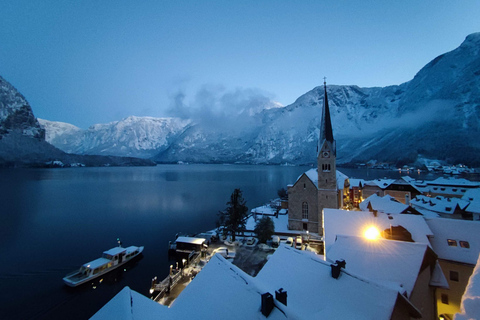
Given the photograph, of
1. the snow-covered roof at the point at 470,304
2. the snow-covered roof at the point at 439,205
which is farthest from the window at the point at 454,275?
the snow-covered roof at the point at 439,205

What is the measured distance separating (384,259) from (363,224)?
783 cm

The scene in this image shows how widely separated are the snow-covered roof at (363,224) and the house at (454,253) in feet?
2.82

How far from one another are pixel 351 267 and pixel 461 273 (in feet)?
30.0

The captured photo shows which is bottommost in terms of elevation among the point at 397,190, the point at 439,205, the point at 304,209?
Answer: the point at 439,205

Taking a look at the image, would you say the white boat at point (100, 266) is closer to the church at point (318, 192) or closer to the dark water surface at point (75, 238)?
the dark water surface at point (75, 238)

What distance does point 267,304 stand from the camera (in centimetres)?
669

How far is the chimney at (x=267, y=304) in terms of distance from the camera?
Result: 21.9 feet

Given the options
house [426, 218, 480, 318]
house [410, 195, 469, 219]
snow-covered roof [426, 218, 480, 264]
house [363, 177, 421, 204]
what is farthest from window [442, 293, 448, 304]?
house [363, 177, 421, 204]

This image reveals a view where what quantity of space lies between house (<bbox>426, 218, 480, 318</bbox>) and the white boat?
2943 cm

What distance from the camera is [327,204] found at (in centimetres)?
3191

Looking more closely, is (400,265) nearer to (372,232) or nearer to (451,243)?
(372,232)

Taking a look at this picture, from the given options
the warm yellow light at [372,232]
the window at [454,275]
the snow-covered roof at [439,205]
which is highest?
the warm yellow light at [372,232]

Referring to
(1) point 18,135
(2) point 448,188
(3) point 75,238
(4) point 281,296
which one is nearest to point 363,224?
(4) point 281,296

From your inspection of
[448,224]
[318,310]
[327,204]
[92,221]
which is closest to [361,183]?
[327,204]
